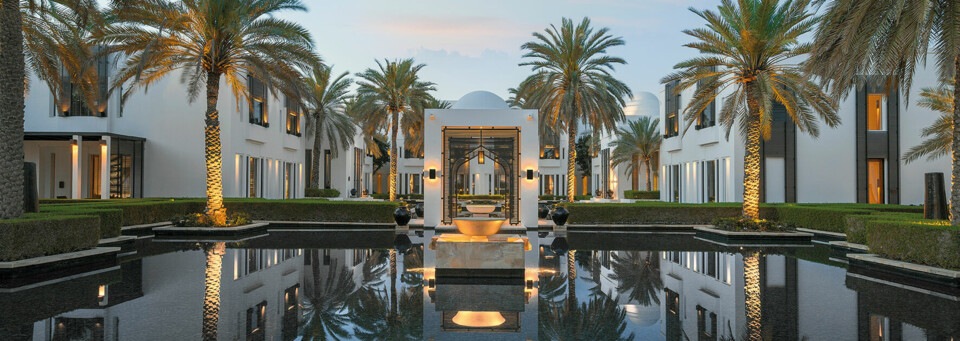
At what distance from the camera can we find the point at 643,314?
702 centimetres

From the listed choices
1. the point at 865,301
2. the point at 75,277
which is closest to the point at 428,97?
the point at 75,277

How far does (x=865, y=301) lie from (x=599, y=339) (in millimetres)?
4351

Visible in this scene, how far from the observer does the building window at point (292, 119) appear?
36125mm

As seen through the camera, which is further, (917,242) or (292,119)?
(292,119)

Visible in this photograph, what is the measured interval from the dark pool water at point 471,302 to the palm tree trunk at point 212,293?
0.08 feet

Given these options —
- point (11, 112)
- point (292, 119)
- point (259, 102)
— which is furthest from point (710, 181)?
point (11, 112)

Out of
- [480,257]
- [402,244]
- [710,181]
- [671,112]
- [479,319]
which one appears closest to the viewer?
[479,319]

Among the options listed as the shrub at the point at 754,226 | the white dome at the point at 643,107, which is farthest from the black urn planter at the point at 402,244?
the white dome at the point at 643,107

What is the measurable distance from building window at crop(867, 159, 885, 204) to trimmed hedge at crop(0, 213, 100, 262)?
2960 cm

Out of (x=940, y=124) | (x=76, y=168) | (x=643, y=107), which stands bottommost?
(x=76, y=168)

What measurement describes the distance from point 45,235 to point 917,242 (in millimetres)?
15111

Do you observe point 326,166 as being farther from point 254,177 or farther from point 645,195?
point 645,195

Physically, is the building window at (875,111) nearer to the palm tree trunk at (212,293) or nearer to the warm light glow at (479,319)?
the warm light glow at (479,319)

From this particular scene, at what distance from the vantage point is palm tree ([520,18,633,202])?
25.3 m
